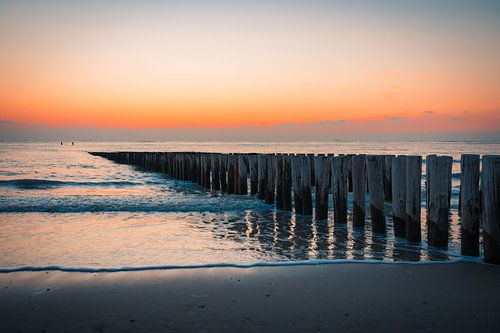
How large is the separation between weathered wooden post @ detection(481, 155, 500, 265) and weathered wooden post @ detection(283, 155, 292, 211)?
4982 millimetres

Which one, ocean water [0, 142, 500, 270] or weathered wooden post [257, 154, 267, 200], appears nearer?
ocean water [0, 142, 500, 270]

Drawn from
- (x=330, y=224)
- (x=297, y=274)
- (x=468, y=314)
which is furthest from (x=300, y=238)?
(x=468, y=314)

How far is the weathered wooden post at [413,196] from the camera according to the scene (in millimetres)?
6254

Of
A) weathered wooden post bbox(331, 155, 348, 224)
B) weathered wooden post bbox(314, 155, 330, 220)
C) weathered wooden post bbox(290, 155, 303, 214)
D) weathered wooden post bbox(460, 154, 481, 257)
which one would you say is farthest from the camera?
weathered wooden post bbox(290, 155, 303, 214)

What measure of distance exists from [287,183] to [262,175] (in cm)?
161

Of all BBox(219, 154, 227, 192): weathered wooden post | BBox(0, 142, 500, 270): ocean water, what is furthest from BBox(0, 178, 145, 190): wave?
BBox(0, 142, 500, 270): ocean water

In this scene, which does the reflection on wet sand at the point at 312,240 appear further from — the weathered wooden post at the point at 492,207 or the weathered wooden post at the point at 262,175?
the weathered wooden post at the point at 262,175

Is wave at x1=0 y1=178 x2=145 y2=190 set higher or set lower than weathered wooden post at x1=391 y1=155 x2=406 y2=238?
lower

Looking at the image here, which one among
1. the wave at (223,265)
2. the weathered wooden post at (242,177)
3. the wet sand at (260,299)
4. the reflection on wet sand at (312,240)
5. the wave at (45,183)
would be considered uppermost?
the weathered wooden post at (242,177)

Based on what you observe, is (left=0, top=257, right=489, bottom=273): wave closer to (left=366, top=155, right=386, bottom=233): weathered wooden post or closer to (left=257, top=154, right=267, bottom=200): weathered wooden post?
(left=366, top=155, right=386, bottom=233): weathered wooden post

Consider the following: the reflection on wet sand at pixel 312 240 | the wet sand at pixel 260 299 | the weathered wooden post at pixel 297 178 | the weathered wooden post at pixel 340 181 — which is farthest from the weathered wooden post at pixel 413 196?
the weathered wooden post at pixel 297 178

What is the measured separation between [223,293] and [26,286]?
2.05 metres

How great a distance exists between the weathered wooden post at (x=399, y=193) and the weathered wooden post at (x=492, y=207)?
54.3 inches

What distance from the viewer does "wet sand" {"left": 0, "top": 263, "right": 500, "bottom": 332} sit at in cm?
318
